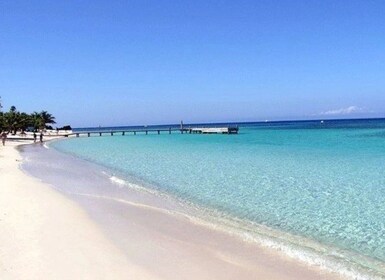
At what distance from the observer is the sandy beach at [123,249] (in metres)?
6.23

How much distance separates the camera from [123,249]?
750 centimetres

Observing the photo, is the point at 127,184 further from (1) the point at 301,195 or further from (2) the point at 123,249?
(2) the point at 123,249

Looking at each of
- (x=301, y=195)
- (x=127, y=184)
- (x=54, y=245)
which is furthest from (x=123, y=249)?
(x=127, y=184)

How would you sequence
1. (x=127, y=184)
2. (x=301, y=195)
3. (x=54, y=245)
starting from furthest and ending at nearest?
(x=127, y=184), (x=301, y=195), (x=54, y=245)

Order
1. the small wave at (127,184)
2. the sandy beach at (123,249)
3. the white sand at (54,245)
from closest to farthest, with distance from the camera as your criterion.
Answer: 1. the white sand at (54,245)
2. the sandy beach at (123,249)
3. the small wave at (127,184)

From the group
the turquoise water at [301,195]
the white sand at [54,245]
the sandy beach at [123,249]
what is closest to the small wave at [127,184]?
the turquoise water at [301,195]

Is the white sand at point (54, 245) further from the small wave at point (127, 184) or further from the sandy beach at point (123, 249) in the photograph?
the small wave at point (127, 184)

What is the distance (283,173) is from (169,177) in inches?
214

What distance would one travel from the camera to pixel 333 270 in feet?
21.4

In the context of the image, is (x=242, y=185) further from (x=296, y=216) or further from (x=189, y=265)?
(x=189, y=265)

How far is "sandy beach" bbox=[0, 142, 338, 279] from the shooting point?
6.23 m

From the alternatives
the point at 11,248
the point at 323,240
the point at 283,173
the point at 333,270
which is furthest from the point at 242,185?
the point at 11,248

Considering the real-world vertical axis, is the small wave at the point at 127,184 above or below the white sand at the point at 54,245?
below

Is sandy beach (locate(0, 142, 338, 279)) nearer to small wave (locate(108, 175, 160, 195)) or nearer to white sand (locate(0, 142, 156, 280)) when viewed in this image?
white sand (locate(0, 142, 156, 280))
